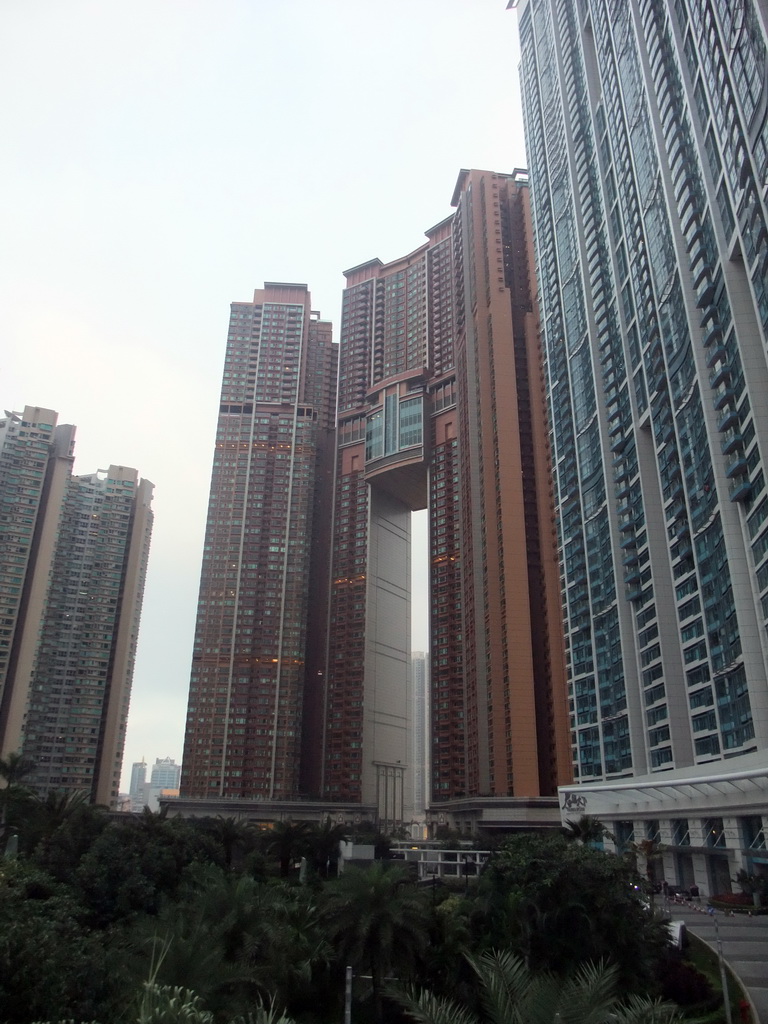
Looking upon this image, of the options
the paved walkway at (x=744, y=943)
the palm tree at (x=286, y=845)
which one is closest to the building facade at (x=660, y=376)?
the paved walkway at (x=744, y=943)

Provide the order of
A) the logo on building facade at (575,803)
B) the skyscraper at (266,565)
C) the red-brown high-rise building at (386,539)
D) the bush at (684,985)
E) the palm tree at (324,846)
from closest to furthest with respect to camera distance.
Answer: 1. the bush at (684,985)
2. the palm tree at (324,846)
3. the logo on building facade at (575,803)
4. the red-brown high-rise building at (386,539)
5. the skyscraper at (266,565)

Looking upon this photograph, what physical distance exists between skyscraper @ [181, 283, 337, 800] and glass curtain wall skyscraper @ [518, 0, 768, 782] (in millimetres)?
53432

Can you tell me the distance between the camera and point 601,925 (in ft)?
89.1

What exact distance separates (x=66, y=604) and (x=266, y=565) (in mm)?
32551

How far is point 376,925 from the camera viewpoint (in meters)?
26.6

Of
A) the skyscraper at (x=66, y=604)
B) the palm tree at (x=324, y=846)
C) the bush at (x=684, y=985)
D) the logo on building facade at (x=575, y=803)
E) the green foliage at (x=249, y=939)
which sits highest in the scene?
the skyscraper at (x=66, y=604)

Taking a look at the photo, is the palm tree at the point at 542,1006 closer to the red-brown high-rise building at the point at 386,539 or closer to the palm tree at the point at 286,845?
the palm tree at the point at 286,845

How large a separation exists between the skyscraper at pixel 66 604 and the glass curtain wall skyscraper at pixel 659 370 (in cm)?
7375

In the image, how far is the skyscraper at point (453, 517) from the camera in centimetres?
10588

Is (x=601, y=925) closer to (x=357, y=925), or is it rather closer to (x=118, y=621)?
(x=357, y=925)

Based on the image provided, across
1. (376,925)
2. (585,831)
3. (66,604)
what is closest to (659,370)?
(585,831)

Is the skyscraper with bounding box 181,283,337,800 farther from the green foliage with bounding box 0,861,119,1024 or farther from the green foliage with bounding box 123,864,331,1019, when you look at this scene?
the green foliage with bounding box 0,861,119,1024

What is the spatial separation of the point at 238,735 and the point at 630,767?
66928mm

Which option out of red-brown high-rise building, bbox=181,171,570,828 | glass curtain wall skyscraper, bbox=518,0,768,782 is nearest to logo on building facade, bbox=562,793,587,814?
glass curtain wall skyscraper, bbox=518,0,768,782
